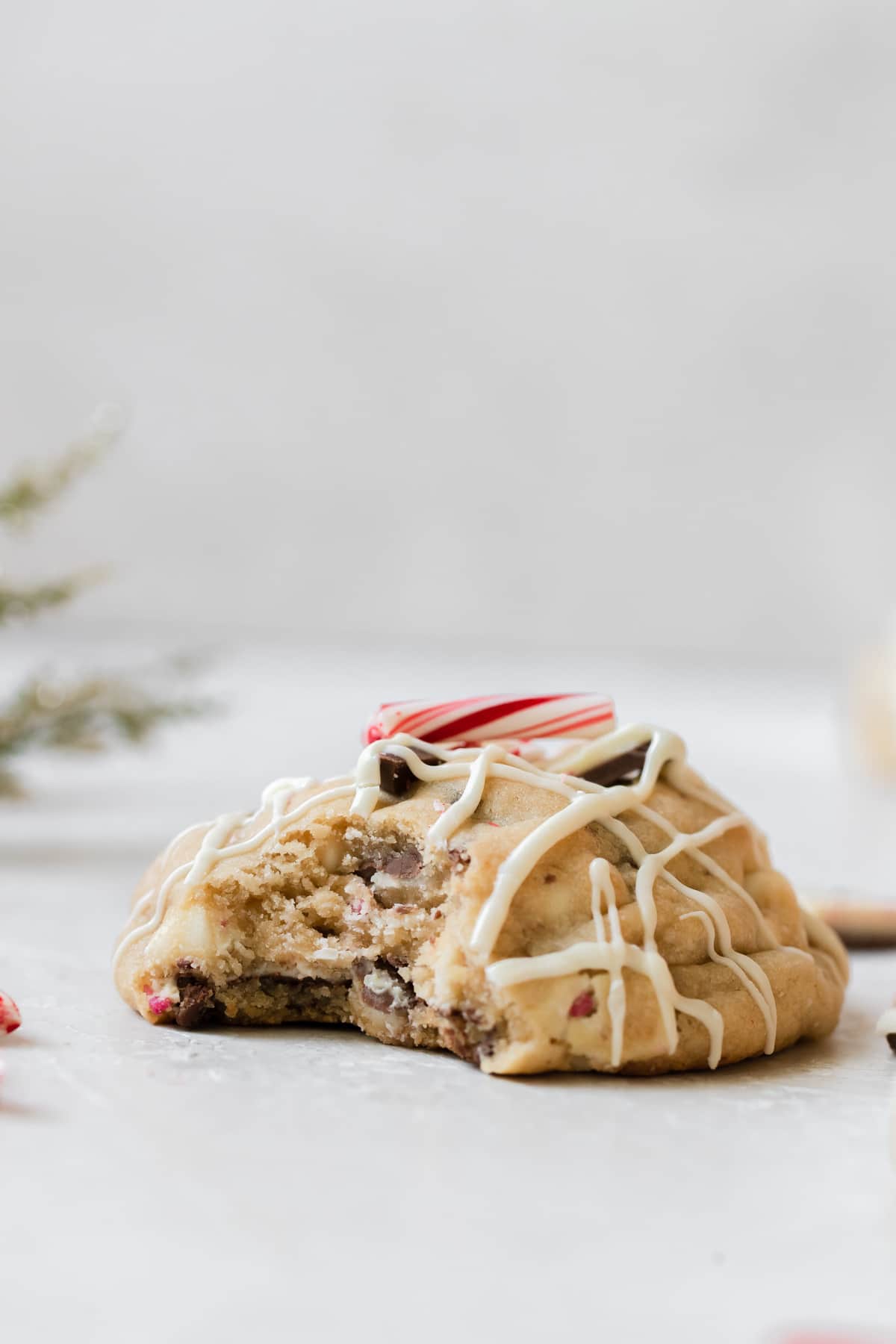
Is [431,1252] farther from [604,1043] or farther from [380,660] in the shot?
[380,660]

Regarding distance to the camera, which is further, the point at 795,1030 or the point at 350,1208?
the point at 795,1030

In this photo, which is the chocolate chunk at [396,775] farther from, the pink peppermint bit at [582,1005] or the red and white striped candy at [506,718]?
the pink peppermint bit at [582,1005]

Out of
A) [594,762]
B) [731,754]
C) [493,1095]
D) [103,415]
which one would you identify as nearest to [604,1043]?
[493,1095]

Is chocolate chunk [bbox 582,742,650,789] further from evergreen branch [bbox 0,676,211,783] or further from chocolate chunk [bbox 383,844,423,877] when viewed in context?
evergreen branch [bbox 0,676,211,783]

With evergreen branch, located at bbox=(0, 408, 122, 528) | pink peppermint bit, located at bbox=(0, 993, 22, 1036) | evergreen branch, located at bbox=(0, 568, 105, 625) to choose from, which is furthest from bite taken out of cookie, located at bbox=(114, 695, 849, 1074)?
evergreen branch, located at bbox=(0, 408, 122, 528)

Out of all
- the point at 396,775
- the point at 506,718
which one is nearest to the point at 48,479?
the point at 506,718

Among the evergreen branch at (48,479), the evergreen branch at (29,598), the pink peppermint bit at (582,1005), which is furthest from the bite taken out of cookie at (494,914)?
the evergreen branch at (48,479)

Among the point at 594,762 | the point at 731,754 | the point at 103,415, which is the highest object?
the point at 103,415
